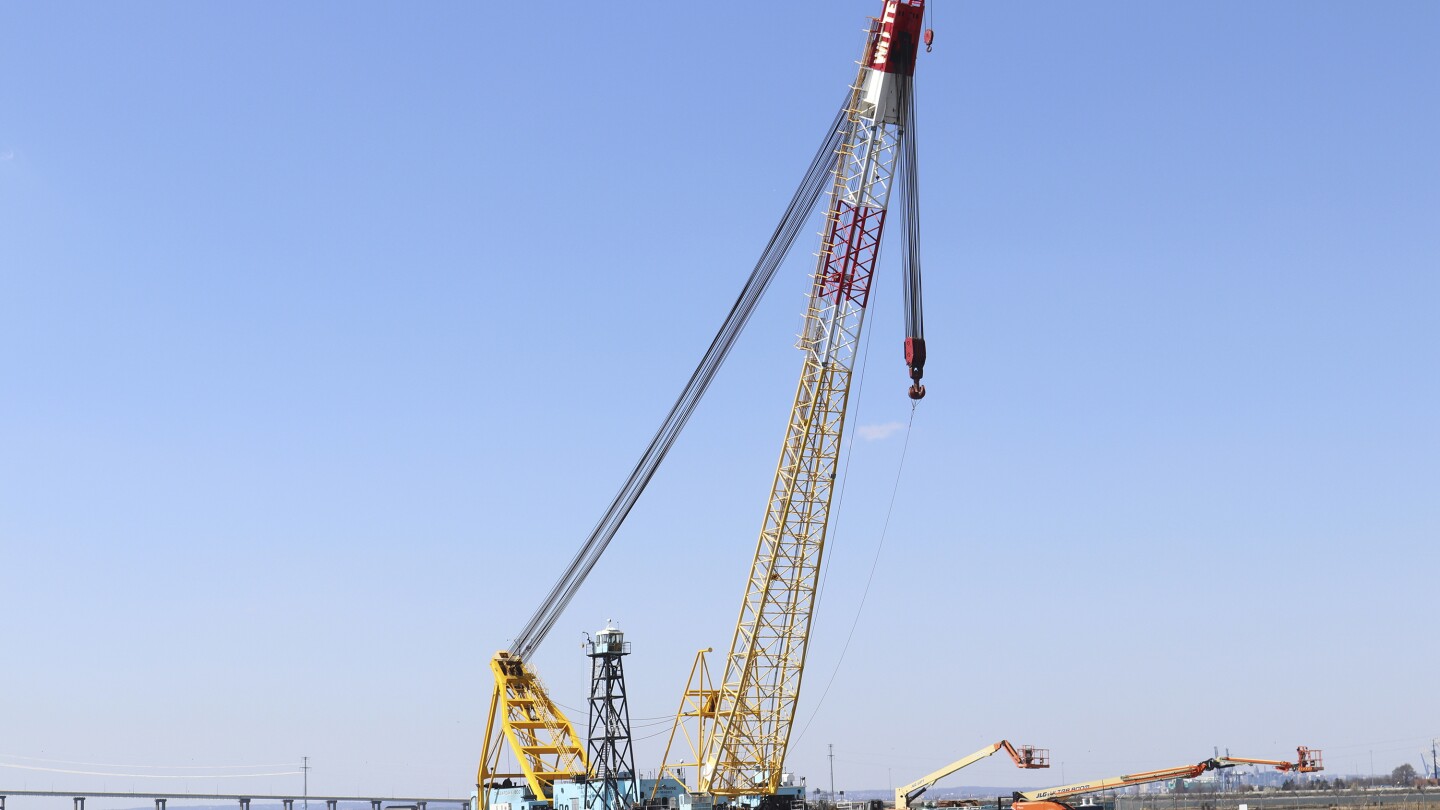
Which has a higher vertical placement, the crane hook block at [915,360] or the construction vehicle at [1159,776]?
the crane hook block at [915,360]

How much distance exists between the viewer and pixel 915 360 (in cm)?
7612

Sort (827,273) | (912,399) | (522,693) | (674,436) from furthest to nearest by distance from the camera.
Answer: (522,693) < (674,436) < (827,273) < (912,399)

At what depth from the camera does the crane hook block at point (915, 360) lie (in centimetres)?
7619

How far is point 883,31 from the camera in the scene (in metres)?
77.2

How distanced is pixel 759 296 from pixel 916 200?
39.2 feet

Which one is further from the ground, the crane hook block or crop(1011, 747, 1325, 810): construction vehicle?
the crane hook block

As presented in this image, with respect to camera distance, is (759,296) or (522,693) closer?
(759,296)

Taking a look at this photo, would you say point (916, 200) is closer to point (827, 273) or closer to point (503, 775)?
point (827, 273)

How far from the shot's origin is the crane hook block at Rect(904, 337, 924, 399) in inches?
3000

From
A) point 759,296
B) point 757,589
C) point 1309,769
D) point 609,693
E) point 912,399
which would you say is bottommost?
point 1309,769

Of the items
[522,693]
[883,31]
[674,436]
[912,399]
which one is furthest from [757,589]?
[883,31]

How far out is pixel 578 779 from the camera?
9612 cm

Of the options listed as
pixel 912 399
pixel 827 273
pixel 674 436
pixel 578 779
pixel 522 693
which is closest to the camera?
pixel 912 399

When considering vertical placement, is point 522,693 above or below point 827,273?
below
